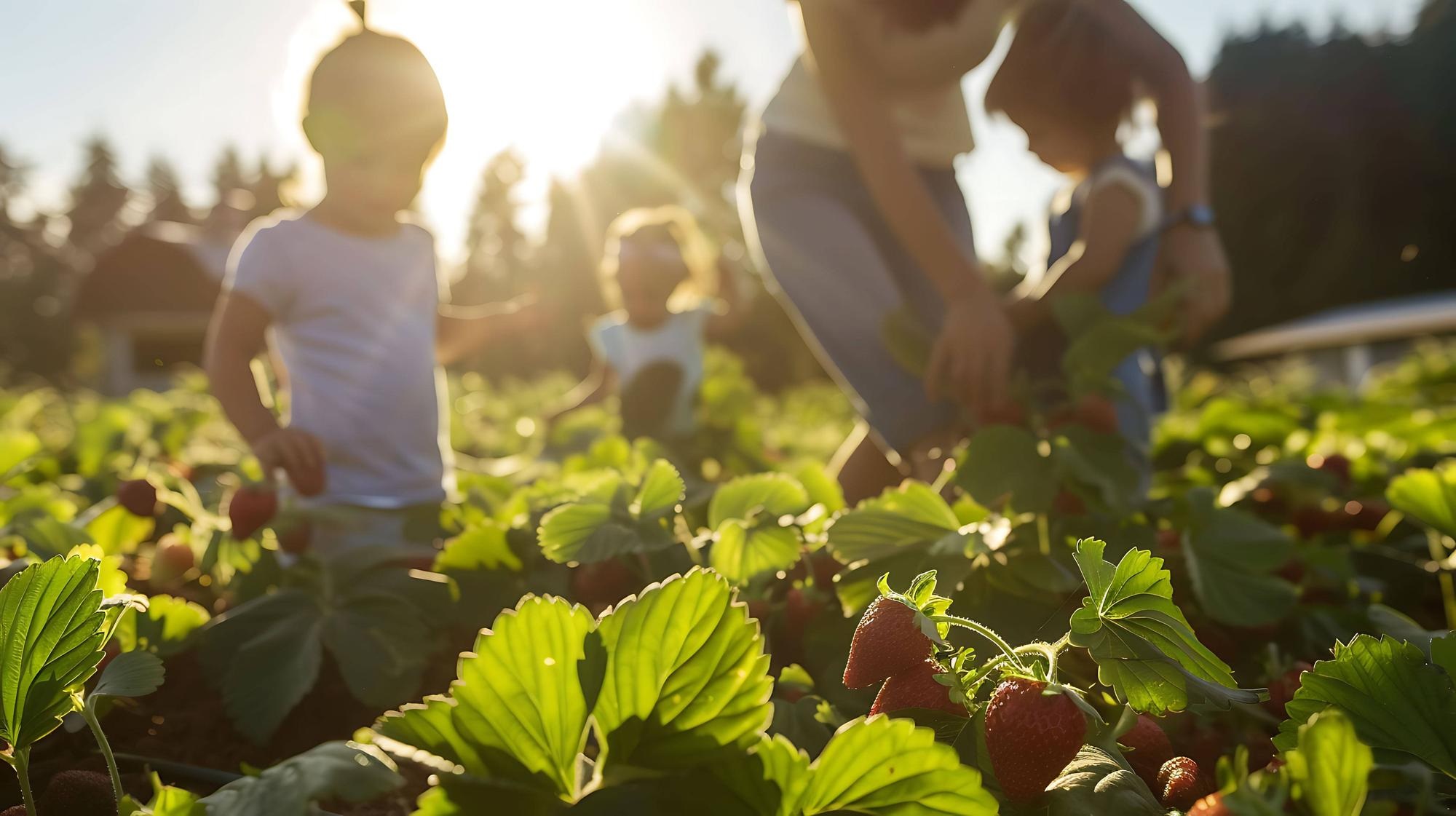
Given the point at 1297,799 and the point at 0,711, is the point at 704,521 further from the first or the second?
the point at 1297,799

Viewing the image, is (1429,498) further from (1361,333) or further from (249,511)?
(1361,333)

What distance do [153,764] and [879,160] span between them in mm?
1566

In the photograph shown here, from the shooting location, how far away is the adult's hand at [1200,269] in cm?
175

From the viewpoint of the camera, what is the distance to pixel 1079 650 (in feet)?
3.04

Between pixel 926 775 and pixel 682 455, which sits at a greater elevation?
pixel 926 775

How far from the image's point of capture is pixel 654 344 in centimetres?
432

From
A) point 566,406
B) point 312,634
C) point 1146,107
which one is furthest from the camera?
point 566,406

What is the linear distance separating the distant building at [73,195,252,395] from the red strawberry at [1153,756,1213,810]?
23484 millimetres

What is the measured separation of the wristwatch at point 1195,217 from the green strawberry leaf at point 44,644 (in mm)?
2050

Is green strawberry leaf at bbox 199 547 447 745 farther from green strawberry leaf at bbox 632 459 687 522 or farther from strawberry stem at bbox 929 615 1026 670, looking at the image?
strawberry stem at bbox 929 615 1026 670

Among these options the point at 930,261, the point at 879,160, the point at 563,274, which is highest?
the point at 879,160

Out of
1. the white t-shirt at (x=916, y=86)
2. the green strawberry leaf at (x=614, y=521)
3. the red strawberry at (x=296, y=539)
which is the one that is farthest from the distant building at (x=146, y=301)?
the green strawberry leaf at (x=614, y=521)

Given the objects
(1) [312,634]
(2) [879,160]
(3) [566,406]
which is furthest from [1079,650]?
(3) [566,406]

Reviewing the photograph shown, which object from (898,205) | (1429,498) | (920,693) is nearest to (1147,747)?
(920,693)
